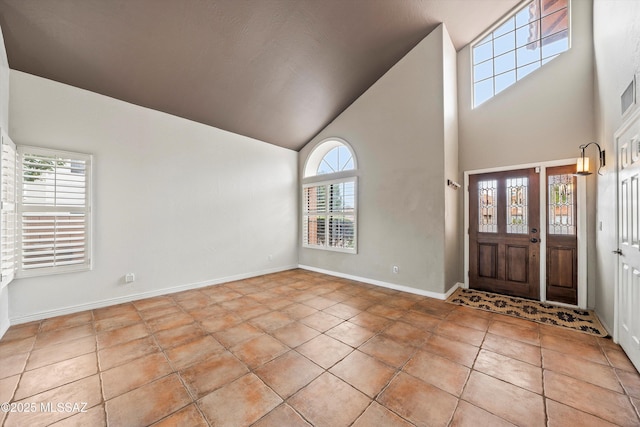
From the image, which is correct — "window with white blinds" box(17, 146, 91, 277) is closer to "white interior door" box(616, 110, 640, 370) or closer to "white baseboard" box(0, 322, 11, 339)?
"white baseboard" box(0, 322, 11, 339)

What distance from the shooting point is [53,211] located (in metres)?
3.12

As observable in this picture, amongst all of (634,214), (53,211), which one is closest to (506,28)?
(634,214)

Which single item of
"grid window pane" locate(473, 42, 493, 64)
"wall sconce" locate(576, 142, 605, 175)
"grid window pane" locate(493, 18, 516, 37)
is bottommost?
"wall sconce" locate(576, 142, 605, 175)

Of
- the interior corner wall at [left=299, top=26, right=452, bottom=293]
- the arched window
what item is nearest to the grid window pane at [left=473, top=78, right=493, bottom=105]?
the interior corner wall at [left=299, top=26, right=452, bottom=293]

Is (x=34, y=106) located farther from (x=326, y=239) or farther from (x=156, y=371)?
(x=326, y=239)

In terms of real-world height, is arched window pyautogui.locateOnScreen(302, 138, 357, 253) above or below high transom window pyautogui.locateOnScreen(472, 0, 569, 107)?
below

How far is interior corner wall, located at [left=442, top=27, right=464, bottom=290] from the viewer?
389 centimetres

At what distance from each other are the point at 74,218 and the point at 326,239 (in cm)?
404

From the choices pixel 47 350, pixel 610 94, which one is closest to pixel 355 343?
pixel 47 350

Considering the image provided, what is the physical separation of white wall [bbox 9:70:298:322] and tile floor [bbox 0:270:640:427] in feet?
1.66

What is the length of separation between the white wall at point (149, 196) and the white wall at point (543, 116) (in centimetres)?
403

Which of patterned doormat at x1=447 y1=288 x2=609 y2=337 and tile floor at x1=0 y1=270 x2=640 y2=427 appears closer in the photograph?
tile floor at x1=0 y1=270 x2=640 y2=427

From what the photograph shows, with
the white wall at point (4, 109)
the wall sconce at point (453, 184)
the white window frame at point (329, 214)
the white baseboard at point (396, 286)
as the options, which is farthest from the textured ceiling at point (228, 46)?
the white baseboard at point (396, 286)

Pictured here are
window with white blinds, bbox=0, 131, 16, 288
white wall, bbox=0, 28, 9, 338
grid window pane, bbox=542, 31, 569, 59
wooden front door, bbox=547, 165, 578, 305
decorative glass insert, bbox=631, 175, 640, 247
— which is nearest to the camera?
decorative glass insert, bbox=631, 175, 640, 247
